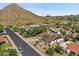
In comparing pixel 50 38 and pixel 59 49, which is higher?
pixel 50 38

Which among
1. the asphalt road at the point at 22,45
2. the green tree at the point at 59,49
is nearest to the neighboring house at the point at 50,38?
the green tree at the point at 59,49

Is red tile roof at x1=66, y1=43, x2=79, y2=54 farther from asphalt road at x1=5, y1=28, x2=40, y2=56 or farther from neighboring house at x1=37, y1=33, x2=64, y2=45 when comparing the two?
asphalt road at x1=5, y1=28, x2=40, y2=56

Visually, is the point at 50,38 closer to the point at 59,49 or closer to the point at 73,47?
the point at 59,49

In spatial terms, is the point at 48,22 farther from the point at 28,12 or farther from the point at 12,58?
the point at 12,58

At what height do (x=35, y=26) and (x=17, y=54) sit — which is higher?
(x=35, y=26)

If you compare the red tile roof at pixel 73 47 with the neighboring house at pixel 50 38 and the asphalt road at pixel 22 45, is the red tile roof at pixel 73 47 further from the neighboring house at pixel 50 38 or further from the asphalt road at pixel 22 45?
the asphalt road at pixel 22 45

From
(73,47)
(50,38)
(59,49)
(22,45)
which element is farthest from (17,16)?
(73,47)

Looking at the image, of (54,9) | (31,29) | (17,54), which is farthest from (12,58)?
(54,9)
